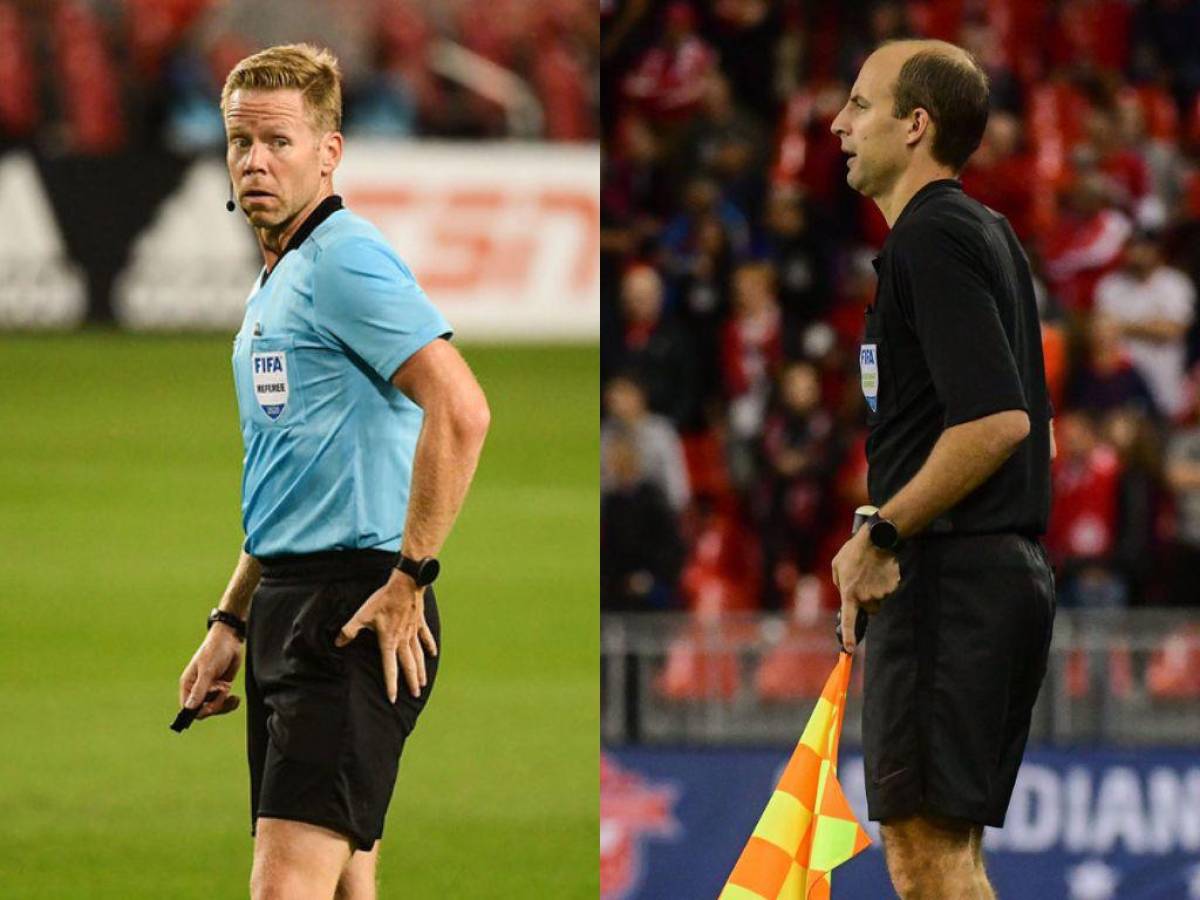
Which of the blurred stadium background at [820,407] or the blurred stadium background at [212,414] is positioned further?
the blurred stadium background at [212,414]

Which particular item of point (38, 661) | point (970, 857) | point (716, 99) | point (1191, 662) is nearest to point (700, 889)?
point (1191, 662)

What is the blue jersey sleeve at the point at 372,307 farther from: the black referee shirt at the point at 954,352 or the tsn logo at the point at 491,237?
the tsn logo at the point at 491,237

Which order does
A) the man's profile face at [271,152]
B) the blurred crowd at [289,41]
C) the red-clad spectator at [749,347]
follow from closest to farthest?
1. the man's profile face at [271,152]
2. the red-clad spectator at [749,347]
3. the blurred crowd at [289,41]

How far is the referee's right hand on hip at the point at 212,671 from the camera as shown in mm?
4383

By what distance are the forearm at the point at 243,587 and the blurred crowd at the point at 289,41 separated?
14703 millimetres

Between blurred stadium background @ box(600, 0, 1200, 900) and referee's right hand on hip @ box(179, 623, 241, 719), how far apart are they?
306cm

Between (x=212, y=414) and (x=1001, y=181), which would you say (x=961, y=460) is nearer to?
(x=1001, y=181)

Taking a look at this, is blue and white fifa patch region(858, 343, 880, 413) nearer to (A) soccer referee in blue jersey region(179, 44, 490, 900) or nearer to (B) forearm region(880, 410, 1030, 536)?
(B) forearm region(880, 410, 1030, 536)

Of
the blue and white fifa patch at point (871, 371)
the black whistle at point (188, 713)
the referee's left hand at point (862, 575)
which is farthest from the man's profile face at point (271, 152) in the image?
the referee's left hand at point (862, 575)

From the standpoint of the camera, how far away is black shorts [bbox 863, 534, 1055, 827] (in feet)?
13.1

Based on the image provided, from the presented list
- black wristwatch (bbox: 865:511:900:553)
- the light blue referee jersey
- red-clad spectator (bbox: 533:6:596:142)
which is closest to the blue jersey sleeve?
the light blue referee jersey

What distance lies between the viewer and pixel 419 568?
3877 mm

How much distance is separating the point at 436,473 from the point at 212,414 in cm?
1349

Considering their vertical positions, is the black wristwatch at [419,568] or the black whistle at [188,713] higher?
the black wristwatch at [419,568]
